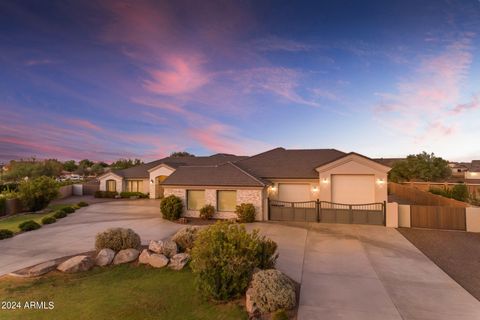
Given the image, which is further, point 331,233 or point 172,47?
point 172,47

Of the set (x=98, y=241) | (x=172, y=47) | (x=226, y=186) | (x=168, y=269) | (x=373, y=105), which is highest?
(x=172, y=47)

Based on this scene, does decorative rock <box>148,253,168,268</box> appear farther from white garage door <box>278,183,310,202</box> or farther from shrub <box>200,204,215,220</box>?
white garage door <box>278,183,310,202</box>

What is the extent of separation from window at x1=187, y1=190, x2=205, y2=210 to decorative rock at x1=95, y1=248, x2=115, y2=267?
9880mm

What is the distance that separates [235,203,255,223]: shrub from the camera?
56.2 ft

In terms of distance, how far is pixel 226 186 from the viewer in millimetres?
18328

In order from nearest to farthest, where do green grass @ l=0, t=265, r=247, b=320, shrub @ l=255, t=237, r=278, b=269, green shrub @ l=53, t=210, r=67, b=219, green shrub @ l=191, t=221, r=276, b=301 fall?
green grass @ l=0, t=265, r=247, b=320 → green shrub @ l=191, t=221, r=276, b=301 → shrub @ l=255, t=237, r=278, b=269 → green shrub @ l=53, t=210, r=67, b=219

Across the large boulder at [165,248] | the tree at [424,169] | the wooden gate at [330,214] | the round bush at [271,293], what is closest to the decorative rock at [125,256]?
the large boulder at [165,248]

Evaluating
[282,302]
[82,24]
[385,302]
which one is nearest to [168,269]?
[282,302]

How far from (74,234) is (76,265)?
6.48 m

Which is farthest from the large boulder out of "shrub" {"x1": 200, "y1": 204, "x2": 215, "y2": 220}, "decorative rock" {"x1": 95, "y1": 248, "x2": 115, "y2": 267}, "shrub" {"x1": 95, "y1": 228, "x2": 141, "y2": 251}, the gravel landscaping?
the gravel landscaping

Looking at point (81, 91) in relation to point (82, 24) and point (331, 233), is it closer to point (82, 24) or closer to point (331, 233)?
point (82, 24)

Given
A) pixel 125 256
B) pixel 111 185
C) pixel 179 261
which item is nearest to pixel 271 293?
pixel 179 261

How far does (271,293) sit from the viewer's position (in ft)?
19.6

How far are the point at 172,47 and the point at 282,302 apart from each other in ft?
54.0
